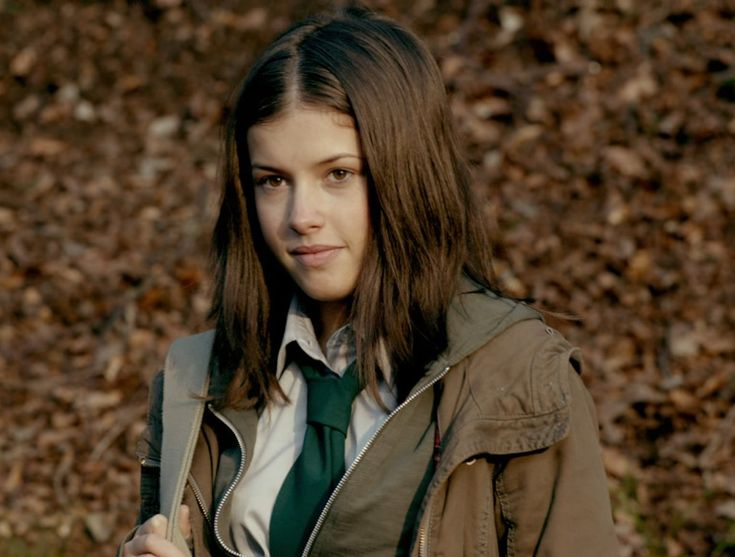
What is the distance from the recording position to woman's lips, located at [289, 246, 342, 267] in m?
2.53

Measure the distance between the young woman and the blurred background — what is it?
1533mm

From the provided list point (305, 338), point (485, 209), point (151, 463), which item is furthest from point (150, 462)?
point (485, 209)

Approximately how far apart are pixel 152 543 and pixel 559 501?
969 millimetres

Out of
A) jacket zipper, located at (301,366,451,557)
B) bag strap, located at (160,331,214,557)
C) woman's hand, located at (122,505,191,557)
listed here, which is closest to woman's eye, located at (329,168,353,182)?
jacket zipper, located at (301,366,451,557)

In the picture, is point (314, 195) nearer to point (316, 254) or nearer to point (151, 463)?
point (316, 254)

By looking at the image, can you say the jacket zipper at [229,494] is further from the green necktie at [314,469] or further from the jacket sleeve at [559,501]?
the jacket sleeve at [559,501]

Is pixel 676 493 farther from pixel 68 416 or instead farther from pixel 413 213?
pixel 68 416

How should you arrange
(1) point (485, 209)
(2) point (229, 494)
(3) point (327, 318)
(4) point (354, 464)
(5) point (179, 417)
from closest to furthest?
(4) point (354, 464), (2) point (229, 494), (5) point (179, 417), (3) point (327, 318), (1) point (485, 209)

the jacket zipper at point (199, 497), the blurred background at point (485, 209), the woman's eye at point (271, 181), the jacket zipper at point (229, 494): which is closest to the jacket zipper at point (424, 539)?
the jacket zipper at point (229, 494)

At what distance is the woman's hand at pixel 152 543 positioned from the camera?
2418 millimetres

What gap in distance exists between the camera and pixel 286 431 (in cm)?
264

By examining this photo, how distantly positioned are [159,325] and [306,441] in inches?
140

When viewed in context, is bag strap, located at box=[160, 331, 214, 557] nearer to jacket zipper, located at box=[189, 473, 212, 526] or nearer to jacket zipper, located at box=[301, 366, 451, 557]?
jacket zipper, located at box=[189, 473, 212, 526]

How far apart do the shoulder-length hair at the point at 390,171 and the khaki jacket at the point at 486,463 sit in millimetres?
125
